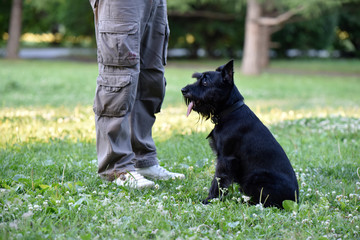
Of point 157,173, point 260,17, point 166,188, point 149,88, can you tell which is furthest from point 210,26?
point 166,188

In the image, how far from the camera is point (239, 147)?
375 cm

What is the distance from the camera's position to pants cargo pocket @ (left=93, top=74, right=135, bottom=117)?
12.6 ft

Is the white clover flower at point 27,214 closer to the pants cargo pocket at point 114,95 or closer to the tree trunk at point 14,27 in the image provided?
the pants cargo pocket at point 114,95

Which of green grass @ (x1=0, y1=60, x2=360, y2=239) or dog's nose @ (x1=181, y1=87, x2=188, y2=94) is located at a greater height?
dog's nose @ (x1=181, y1=87, x2=188, y2=94)

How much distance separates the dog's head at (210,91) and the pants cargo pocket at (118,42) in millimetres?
551

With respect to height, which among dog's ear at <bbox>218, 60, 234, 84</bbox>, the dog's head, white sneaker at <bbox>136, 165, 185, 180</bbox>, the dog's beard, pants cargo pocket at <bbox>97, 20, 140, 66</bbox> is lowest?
white sneaker at <bbox>136, 165, 185, 180</bbox>

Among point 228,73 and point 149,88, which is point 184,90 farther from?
point 149,88

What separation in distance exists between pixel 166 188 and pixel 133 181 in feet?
1.17

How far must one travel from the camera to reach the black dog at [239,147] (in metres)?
3.66

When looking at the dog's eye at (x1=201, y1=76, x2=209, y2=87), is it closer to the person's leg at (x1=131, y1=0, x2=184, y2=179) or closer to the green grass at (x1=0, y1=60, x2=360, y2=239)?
the person's leg at (x1=131, y1=0, x2=184, y2=179)

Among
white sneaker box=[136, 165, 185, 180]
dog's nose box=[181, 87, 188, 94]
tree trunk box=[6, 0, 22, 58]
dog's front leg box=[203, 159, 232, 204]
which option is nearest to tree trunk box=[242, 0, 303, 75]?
tree trunk box=[6, 0, 22, 58]

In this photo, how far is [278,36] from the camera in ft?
124

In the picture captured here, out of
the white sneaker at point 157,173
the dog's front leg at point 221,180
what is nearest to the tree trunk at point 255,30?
the white sneaker at point 157,173

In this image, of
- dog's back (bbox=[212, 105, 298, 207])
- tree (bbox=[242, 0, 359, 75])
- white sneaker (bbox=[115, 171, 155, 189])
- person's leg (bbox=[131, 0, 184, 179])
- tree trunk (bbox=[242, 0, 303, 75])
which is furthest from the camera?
tree trunk (bbox=[242, 0, 303, 75])
